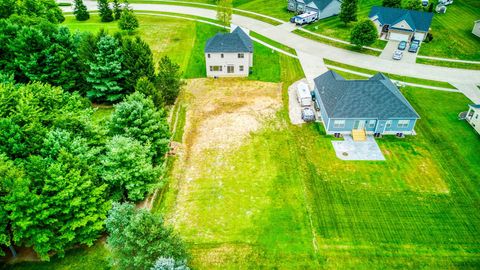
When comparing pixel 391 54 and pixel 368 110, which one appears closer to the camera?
pixel 368 110

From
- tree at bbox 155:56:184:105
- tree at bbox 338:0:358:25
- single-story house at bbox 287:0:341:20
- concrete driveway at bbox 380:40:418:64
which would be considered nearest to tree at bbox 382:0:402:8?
tree at bbox 338:0:358:25

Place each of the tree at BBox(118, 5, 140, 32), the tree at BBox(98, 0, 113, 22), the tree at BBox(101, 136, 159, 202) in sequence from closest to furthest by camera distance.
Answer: the tree at BBox(101, 136, 159, 202) → the tree at BBox(118, 5, 140, 32) → the tree at BBox(98, 0, 113, 22)

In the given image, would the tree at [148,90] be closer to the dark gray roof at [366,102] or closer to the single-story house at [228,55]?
the single-story house at [228,55]

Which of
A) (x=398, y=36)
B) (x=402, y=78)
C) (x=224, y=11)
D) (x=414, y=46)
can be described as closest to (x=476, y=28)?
(x=414, y=46)

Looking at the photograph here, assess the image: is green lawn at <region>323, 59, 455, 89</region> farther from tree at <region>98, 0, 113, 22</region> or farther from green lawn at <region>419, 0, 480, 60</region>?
tree at <region>98, 0, 113, 22</region>

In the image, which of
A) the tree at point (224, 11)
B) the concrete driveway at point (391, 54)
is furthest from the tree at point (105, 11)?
the concrete driveway at point (391, 54)

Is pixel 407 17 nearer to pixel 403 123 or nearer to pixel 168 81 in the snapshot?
pixel 403 123

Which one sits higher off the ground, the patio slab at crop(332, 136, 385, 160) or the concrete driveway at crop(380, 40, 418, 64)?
the concrete driveway at crop(380, 40, 418, 64)
